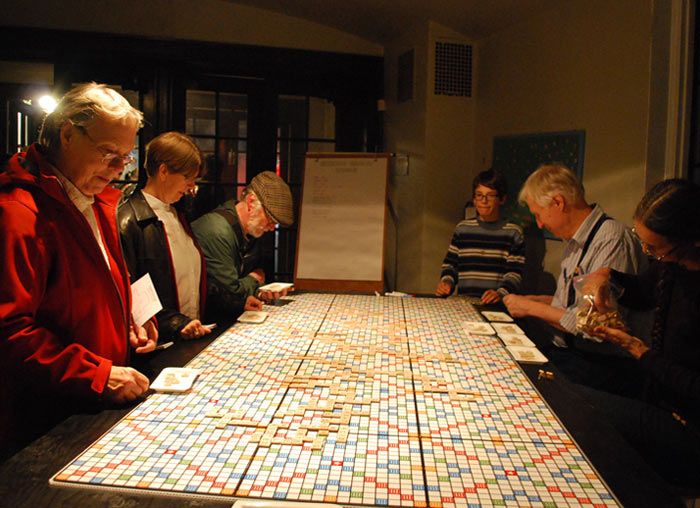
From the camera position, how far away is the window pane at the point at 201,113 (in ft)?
15.6

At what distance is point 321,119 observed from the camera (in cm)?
510

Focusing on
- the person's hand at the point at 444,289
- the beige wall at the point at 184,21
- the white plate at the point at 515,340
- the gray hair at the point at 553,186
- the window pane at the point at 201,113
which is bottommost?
the white plate at the point at 515,340

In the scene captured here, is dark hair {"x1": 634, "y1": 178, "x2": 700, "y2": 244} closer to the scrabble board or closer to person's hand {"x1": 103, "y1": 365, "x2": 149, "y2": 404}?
the scrabble board

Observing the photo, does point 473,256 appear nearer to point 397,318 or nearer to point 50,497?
point 397,318

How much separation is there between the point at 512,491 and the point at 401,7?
393 cm

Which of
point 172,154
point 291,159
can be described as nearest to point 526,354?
point 172,154

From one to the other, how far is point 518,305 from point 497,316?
0.63 ft

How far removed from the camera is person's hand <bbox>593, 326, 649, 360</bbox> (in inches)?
70.5

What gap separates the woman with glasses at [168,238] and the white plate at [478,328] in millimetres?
1133

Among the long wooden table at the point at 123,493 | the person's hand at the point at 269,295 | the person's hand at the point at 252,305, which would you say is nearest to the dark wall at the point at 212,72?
the person's hand at the point at 269,295

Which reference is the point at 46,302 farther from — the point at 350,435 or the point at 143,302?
the point at 350,435

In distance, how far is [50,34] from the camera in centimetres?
434

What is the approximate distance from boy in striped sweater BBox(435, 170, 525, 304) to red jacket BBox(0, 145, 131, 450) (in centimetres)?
244

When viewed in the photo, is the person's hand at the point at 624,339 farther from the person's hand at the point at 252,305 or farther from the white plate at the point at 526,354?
the person's hand at the point at 252,305
